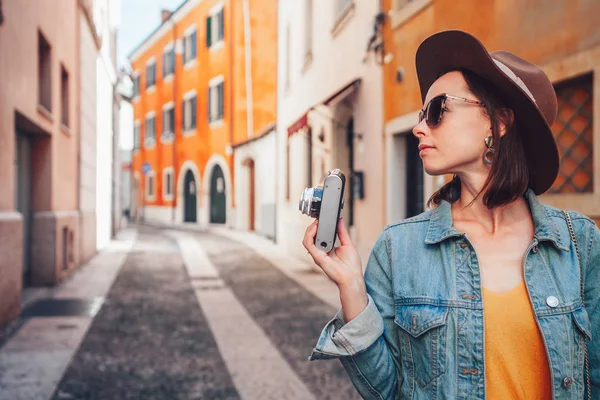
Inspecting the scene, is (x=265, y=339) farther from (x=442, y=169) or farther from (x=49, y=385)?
(x=442, y=169)

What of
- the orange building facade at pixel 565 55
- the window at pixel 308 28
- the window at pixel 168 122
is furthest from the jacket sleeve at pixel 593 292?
the window at pixel 168 122

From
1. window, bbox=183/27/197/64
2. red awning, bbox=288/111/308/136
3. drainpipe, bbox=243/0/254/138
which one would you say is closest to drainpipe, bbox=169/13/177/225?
window, bbox=183/27/197/64

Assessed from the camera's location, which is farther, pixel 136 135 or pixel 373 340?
pixel 136 135

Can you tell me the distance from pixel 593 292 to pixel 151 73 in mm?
35258

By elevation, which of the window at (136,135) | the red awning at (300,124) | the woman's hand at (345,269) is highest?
the window at (136,135)

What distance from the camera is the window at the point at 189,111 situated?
28.7 m

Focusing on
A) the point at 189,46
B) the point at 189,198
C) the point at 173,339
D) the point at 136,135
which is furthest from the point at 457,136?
the point at 136,135

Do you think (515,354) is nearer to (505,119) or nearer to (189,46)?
(505,119)

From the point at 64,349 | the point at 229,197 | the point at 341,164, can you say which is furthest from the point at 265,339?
the point at 229,197

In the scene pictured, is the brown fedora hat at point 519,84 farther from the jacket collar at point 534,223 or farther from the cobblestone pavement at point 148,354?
the cobblestone pavement at point 148,354

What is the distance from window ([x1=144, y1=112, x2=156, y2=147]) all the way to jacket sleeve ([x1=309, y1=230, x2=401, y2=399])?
33.5 meters

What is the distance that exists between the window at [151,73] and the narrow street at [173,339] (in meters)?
25.1

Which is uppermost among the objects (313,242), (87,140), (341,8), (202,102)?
(202,102)

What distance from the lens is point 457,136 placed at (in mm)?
1582
